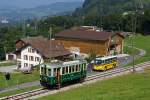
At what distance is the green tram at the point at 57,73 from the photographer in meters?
40.9

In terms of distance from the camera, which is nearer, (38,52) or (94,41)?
(38,52)

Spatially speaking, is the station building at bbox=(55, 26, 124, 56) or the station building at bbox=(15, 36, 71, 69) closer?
the station building at bbox=(15, 36, 71, 69)

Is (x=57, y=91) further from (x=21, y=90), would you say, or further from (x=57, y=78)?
(x=21, y=90)

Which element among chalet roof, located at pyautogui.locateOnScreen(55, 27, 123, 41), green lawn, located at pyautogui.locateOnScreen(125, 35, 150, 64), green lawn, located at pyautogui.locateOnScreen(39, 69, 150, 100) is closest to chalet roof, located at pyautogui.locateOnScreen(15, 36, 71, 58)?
chalet roof, located at pyautogui.locateOnScreen(55, 27, 123, 41)

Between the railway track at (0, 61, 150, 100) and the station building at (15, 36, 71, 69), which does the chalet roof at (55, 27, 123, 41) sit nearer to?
the station building at (15, 36, 71, 69)

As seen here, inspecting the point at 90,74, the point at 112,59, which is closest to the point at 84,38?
the point at 112,59

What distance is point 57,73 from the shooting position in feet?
135

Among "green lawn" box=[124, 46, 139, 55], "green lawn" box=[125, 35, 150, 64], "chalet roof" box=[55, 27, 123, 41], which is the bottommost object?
"green lawn" box=[124, 46, 139, 55]

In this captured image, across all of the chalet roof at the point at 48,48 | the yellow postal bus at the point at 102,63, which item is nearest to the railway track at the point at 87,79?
the yellow postal bus at the point at 102,63

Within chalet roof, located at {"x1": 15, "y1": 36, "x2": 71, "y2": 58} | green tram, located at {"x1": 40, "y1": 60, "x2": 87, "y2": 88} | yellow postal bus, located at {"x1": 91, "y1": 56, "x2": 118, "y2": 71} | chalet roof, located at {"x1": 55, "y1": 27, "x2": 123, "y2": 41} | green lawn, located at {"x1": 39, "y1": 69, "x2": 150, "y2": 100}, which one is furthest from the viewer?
chalet roof, located at {"x1": 55, "y1": 27, "x2": 123, "y2": 41}

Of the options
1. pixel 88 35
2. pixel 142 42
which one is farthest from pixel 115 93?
pixel 142 42

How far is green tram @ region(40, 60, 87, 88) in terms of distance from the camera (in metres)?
40.9

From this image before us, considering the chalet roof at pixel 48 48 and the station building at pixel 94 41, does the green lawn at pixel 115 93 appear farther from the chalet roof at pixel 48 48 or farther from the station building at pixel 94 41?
the station building at pixel 94 41

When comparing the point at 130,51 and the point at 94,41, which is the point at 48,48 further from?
the point at 130,51
